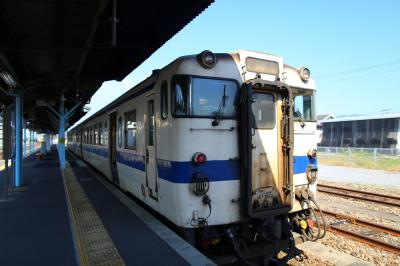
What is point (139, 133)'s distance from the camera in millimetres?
6766

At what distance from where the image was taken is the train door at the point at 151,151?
584 cm

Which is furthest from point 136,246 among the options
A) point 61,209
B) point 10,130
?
point 10,130

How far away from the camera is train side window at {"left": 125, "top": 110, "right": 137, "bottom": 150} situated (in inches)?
285

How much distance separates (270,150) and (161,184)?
1.71 m

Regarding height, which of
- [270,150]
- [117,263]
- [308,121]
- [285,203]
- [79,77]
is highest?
[79,77]

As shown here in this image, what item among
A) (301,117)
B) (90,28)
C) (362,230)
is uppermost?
(90,28)

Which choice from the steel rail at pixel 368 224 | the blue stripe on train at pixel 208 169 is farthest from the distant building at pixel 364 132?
the blue stripe on train at pixel 208 169

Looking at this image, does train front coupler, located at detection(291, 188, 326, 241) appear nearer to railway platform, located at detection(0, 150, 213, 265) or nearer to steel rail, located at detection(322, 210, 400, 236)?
railway platform, located at detection(0, 150, 213, 265)

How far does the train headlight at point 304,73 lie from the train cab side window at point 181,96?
2130 millimetres

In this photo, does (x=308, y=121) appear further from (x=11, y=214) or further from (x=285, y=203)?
(x=11, y=214)

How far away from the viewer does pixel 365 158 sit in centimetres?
2141

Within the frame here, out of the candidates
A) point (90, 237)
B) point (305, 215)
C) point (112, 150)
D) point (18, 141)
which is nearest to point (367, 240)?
point (305, 215)

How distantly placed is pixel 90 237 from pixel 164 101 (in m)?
2.30

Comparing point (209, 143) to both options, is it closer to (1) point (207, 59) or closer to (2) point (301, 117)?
(1) point (207, 59)
